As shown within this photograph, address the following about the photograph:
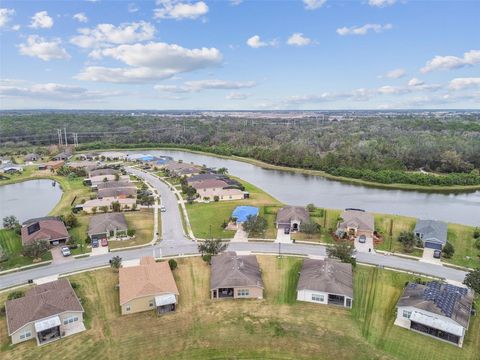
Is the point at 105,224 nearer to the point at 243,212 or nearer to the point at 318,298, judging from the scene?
the point at 243,212

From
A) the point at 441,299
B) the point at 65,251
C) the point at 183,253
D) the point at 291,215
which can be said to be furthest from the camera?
the point at 291,215

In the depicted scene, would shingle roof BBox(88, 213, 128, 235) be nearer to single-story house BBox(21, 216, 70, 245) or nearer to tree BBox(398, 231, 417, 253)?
single-story house BBox(21, 216, 70, 245)

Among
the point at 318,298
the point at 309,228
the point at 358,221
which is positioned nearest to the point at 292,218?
the point at 309,228

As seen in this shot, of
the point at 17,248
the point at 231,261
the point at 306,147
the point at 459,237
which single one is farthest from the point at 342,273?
the point at 306,147

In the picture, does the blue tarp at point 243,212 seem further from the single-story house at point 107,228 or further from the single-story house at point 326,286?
the single-story house at point 326,286

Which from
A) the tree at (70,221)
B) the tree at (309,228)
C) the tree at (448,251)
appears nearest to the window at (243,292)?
the tree at (309,228)

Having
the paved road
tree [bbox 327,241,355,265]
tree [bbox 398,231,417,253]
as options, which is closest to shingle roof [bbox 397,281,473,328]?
the paved road
